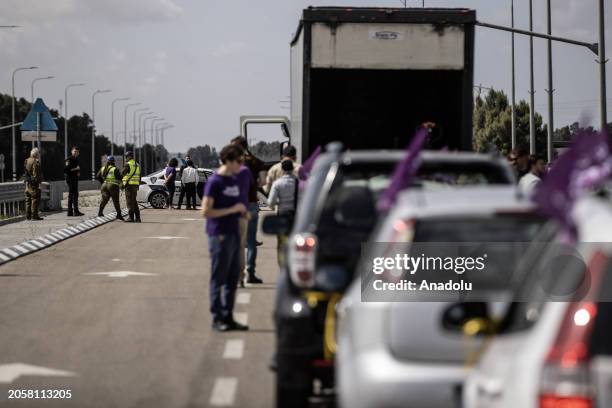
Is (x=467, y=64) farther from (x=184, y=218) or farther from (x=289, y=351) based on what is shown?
(x=184, y=218)

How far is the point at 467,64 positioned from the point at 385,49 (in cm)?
108

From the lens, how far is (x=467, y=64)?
16.9 metres

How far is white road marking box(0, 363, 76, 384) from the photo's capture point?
9664 millimetres

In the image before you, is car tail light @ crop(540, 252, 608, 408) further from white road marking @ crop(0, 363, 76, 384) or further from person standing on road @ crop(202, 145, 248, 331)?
person standing on road @ crop(202, 145, 248, 331)

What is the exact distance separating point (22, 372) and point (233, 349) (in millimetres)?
1956

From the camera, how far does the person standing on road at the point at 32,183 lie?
32.0 meters

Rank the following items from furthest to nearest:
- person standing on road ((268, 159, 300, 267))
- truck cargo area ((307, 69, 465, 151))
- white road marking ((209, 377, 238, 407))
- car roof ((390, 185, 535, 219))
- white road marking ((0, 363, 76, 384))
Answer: truck cargo area ((307, 69, 465, 151))
person standing on road ((268, 159, 300, 267))
white road marking ((0, 363, 76, 384))
white road marking ((209, 377, 238, 407))
car roof ((390, 185, 535, 219))

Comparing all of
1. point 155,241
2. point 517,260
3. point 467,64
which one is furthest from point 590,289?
point 155,241

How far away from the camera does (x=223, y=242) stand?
1224cm

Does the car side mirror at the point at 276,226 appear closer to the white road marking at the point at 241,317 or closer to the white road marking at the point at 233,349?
the white road marking at the point at 233,349

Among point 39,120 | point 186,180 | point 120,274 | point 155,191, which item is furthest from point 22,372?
point 155,191

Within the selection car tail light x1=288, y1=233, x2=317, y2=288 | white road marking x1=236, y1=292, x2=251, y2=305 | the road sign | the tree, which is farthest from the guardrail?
the tree

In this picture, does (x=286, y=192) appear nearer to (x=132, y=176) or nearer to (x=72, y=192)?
(x=132, y=176)

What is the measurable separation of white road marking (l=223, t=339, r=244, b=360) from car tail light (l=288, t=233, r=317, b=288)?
2.78 metres
